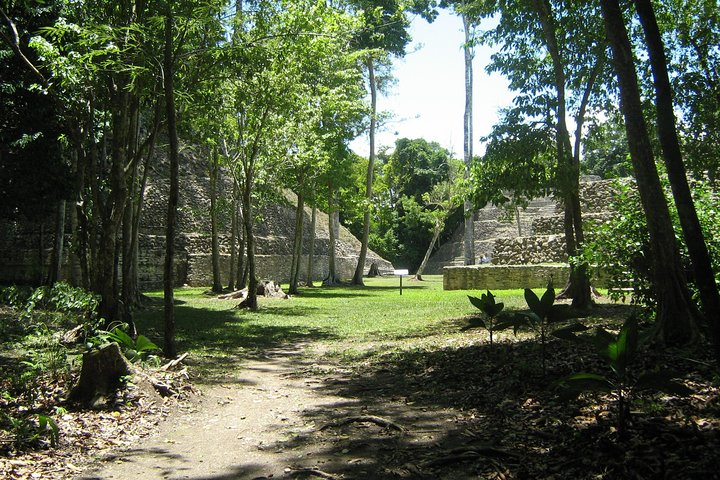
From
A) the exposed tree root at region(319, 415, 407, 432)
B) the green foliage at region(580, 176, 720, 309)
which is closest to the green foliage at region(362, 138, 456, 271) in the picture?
the green foliage at region(580, 176, 720, 309)

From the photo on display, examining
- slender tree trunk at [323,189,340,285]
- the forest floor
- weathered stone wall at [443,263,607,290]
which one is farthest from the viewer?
slender tree trunk at [323,189,340,285]

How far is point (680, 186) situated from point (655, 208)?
1772 millimetres

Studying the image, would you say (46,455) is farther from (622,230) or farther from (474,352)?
(622,230)

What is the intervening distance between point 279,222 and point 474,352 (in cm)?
3116

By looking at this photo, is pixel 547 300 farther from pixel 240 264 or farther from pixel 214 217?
pixel 214 217

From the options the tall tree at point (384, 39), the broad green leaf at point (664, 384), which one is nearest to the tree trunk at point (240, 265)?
the tall tree at point (384, 39)

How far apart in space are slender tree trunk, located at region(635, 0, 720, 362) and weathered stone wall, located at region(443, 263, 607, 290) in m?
17.6

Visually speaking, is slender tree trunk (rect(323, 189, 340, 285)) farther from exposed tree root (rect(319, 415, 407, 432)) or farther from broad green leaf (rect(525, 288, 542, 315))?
exposed tree root (rect(319, 415, 407, 432))

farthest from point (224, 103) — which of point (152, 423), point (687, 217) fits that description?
point (687, 217)

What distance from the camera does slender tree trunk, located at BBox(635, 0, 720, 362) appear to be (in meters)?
4.25

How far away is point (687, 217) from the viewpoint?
4.55 m

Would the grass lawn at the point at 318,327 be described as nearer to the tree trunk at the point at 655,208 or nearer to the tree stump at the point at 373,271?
the tree trunk at the point at 655,208

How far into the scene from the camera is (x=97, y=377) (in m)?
5.83

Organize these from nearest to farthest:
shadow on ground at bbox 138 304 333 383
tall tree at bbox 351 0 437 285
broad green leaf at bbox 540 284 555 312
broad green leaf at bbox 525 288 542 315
Answer: broad green leaf at bbox 540 284 555 312
broad green leaf at bbox 525 288 542 315
shadow on ground at bbox 138 304 333 383
tall tree at bbox 351 0 437 285
